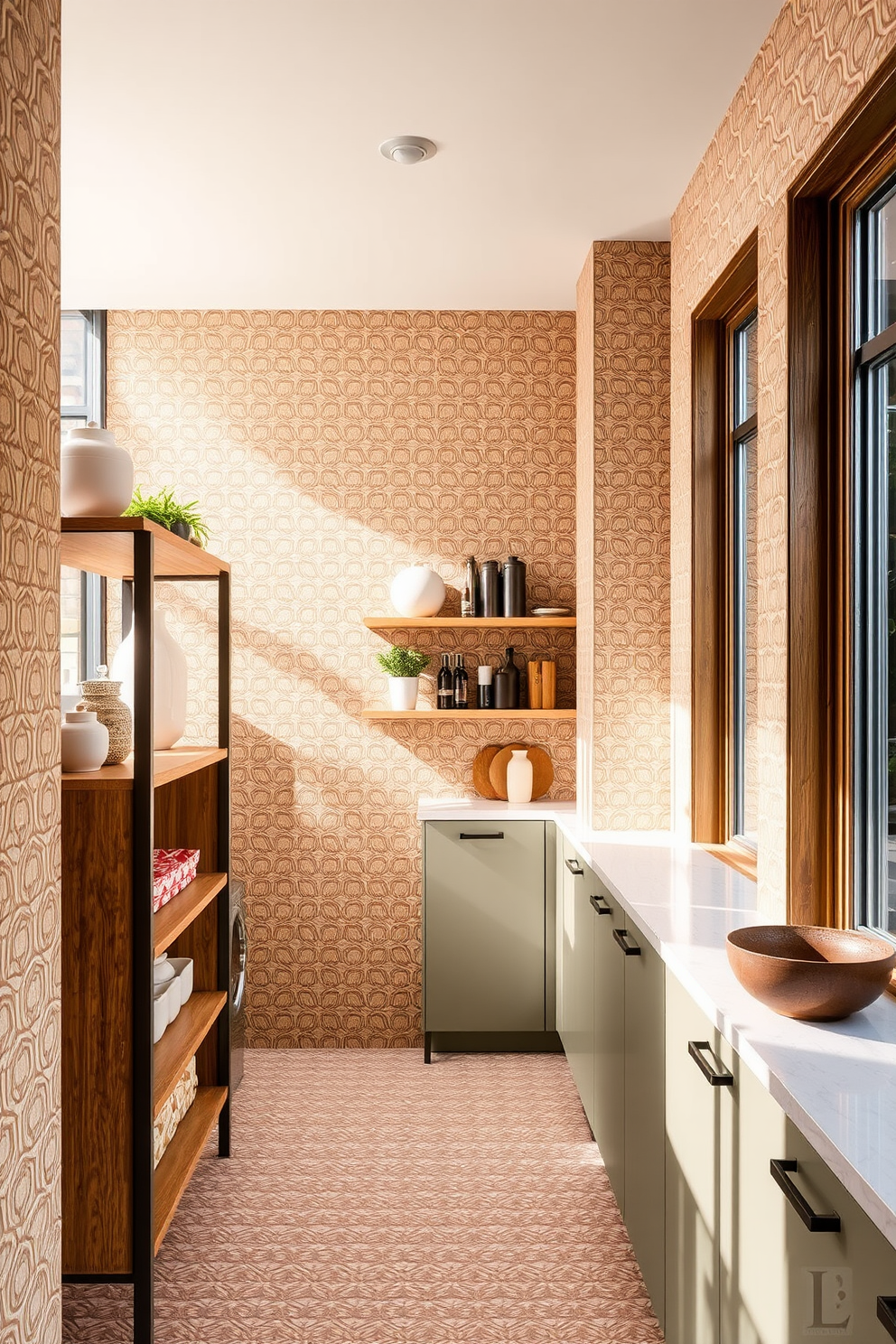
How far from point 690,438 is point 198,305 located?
2134 millimetres

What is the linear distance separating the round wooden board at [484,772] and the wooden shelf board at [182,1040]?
1426 millimetres

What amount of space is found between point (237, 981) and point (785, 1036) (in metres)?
2.18

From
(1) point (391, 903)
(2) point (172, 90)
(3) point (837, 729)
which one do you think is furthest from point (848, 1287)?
(1) point (391, 903)

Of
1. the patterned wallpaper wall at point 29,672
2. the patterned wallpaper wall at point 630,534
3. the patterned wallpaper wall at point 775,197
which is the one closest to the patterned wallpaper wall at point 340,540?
the patterned wallpaper wall at point 630,534

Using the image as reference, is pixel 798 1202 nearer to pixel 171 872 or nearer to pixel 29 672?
pixel 29 672

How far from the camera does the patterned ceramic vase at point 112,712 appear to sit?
7.38 ft

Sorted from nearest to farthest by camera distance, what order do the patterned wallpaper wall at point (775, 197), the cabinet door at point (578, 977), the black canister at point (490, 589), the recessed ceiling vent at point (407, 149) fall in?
the patterned wallpaper wall at point (775, 197), the recessed ceiling vent at point (407, 149), the cabinet door at point (578, 977), the black canister at point (490, 589)

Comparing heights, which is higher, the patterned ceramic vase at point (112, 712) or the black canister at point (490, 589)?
the black canister at point (490, 589)

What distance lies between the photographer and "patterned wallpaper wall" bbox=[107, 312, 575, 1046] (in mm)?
4027

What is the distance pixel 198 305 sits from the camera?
4.01 meters

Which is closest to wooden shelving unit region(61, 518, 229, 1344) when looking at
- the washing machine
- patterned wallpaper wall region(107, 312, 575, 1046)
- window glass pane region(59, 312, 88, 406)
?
the washing machine

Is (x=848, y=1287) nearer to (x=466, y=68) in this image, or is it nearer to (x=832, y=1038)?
(x=832, y=1038)

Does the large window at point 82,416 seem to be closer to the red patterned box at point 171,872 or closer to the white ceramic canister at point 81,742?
the red patterned box at point 171,872

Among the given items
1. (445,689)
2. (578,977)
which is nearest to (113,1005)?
(578,977)
